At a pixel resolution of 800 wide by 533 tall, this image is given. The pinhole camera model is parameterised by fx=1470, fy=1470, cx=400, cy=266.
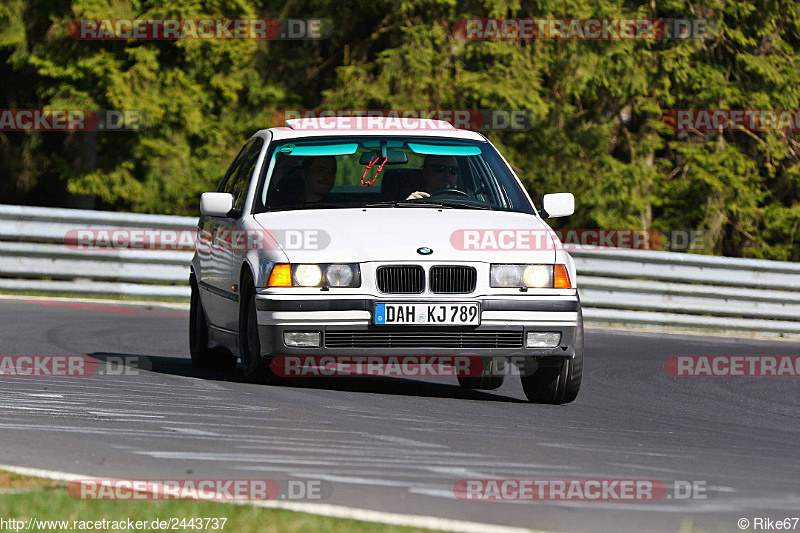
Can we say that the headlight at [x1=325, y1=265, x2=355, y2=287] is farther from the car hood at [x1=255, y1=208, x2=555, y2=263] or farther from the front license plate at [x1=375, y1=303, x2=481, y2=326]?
the front license plate at [x1=375, y1=303, x2=481, y2=326]

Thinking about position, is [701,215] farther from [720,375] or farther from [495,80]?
[720,375]

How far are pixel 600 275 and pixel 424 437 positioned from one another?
1086 centimetres

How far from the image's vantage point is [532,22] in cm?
2677

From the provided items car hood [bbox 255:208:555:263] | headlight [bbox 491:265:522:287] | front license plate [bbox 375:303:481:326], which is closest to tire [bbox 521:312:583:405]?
headlight [bbox 491:265:522:287]

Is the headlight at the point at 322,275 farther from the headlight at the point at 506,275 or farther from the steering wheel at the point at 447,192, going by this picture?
the steering wheel at the point at 447,192

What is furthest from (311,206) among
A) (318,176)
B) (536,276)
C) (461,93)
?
(461,93)

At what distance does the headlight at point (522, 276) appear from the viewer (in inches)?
329

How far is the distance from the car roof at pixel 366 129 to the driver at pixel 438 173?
290 mm

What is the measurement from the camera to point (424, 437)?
264 inches

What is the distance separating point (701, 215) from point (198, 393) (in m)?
23.0

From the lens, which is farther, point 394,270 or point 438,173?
point 438,173

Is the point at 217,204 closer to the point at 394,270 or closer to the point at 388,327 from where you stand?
the point at 394,270

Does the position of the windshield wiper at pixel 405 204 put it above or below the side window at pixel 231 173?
above

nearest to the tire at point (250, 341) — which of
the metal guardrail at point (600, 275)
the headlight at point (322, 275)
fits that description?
the headlight at point (322, 275)
